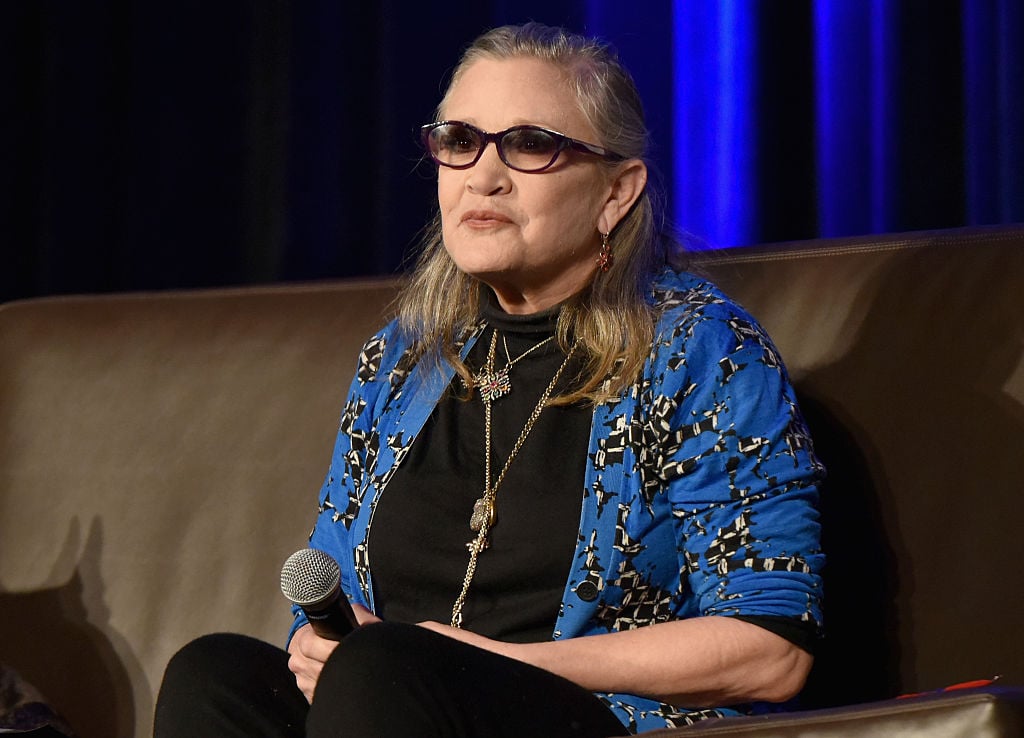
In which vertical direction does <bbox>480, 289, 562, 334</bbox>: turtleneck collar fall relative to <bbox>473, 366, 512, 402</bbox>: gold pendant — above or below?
above

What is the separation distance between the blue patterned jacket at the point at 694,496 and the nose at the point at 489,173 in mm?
215

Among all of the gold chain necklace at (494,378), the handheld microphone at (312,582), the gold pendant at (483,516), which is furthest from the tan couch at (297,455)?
the handheld microphone at (312,582)

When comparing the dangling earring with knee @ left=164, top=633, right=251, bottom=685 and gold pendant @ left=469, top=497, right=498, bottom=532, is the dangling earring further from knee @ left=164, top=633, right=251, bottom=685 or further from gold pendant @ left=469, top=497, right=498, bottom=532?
knee @ left=164, top=633, right=251, bottom=685

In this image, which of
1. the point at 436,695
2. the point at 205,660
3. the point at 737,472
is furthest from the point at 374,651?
the point at 737,472

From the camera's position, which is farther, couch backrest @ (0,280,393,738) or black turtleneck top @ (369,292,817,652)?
couch backrest @ (0,280,393,738)

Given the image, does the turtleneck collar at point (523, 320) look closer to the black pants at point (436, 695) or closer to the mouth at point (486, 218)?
the mouth at point (486, 218)

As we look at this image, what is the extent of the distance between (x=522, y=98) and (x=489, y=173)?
0.09 metres

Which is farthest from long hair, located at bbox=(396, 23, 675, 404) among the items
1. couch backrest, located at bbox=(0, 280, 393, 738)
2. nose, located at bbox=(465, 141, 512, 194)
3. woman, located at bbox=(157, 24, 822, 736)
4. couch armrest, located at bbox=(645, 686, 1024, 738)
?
couch armrest, located at bbox=(645, 686, 1024, 738)

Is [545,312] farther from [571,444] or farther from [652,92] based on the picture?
[652,92]

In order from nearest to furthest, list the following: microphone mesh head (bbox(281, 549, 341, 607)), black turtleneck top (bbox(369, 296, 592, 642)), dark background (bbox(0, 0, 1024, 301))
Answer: microphone mesh head (bbox(281, 549, 341, 607)) < black turtleneck top (bbox(369, 296, 592, 642)) < dark background (bbox(0, 0, 1024, 301))

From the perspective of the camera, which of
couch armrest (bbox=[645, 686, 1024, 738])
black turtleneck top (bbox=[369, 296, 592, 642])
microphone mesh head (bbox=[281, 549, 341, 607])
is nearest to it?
couch armrest (bbox=[645, 686, 1024, 738])

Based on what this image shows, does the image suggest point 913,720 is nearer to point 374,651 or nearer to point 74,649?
point 374,651

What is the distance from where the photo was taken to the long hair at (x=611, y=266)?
1.45 m

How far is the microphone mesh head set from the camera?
1.09 metres
